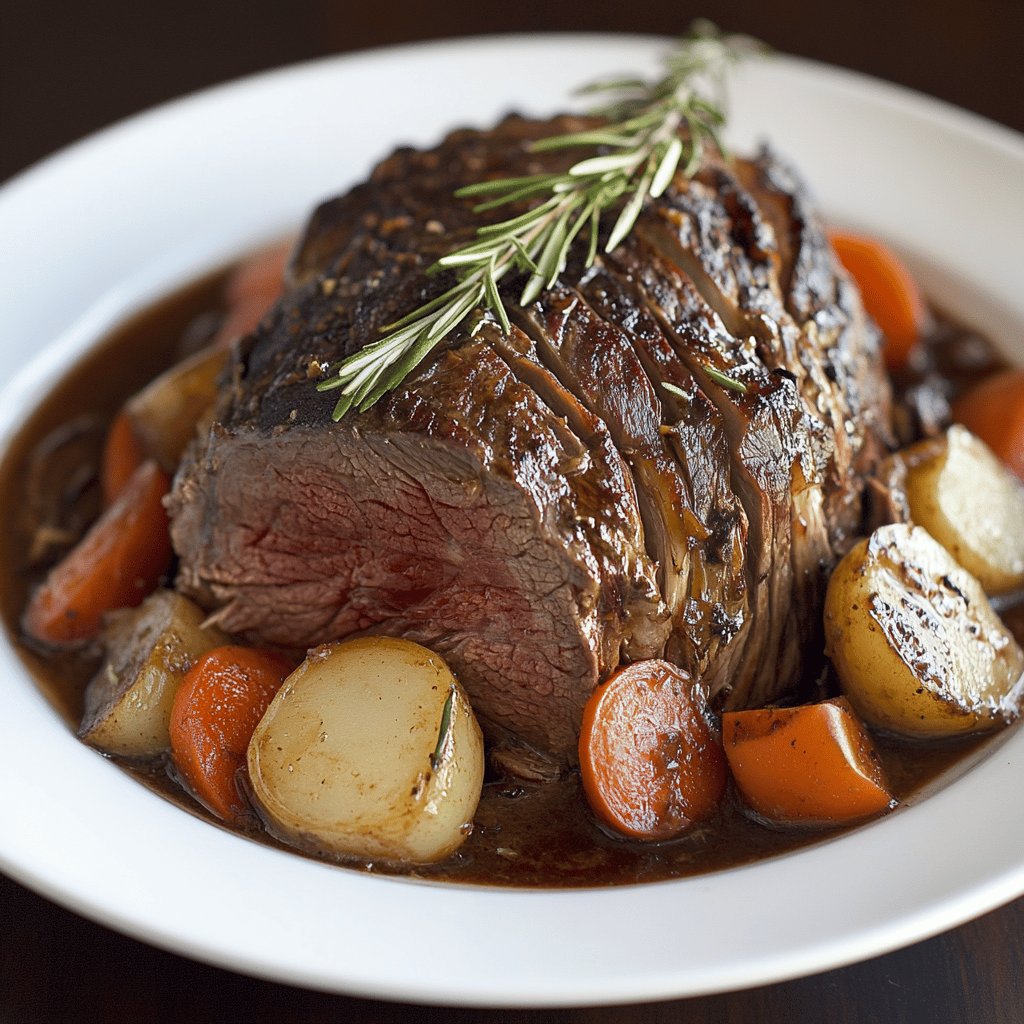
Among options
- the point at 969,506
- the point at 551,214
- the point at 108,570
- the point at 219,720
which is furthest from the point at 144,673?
the point at 969,506

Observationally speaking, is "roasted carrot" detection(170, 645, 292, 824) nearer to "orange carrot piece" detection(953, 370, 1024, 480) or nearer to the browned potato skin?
the browned potato skin

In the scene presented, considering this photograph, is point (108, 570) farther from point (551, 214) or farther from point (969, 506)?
point (969, 506)

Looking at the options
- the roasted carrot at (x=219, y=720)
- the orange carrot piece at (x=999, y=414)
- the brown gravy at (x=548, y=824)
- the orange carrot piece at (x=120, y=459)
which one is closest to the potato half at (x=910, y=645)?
the brown gravy at (x=548, y=824)

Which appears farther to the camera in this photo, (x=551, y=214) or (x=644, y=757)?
(x=551, y=214)

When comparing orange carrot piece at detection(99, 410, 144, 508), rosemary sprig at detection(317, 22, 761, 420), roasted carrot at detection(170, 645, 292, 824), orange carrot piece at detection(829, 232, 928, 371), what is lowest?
roasted carrot at detection(170, 645, 292, 824)

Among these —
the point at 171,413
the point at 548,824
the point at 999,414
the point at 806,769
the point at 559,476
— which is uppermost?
the point at 559,476

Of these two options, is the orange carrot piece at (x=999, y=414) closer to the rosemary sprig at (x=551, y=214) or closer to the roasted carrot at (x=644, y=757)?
the rosemary sprig at (x=551, y=214)

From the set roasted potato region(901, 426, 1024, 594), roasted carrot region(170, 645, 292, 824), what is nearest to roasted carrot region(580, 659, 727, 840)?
roasted carrot region(170, 645, 292, 824)
